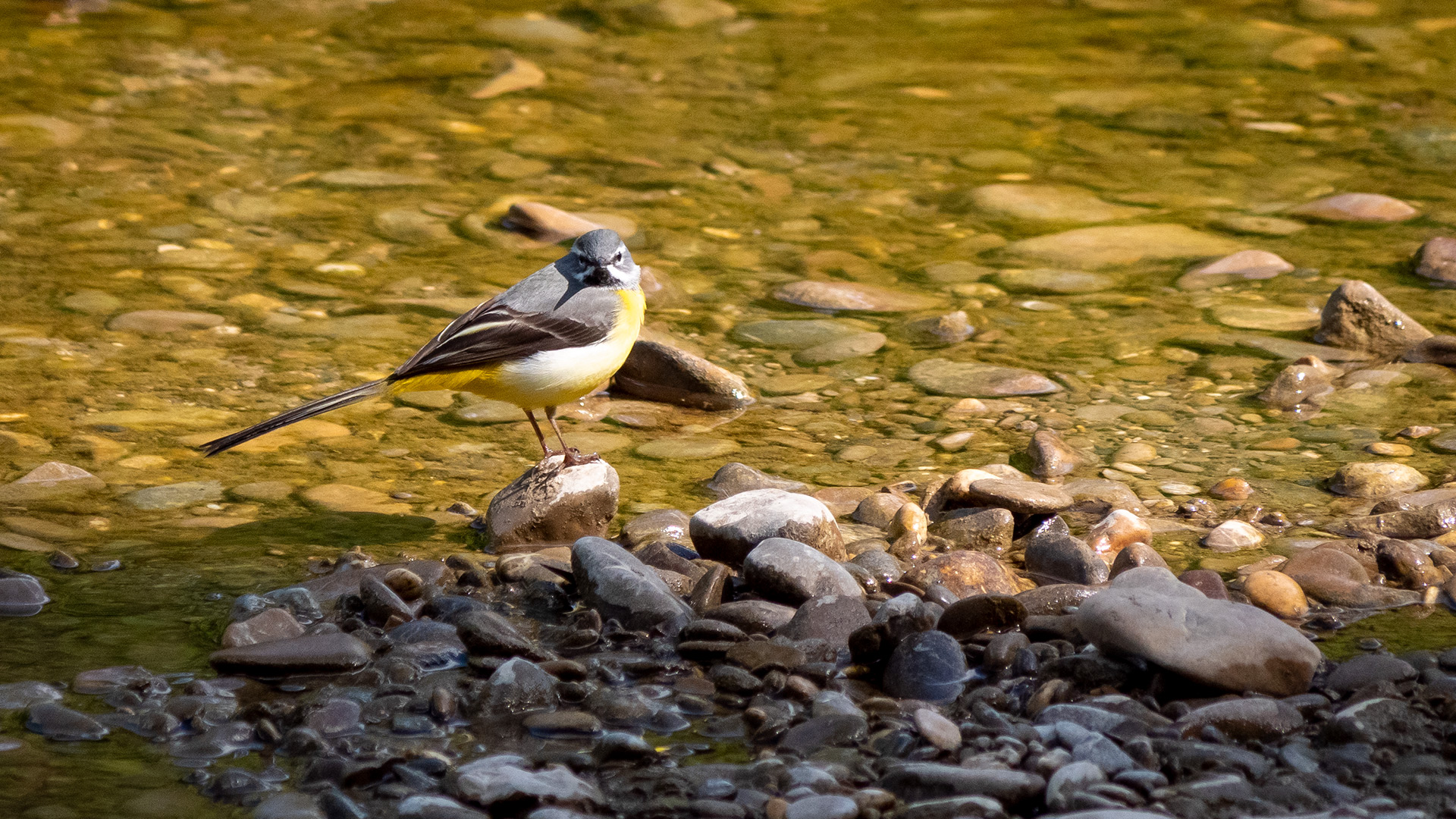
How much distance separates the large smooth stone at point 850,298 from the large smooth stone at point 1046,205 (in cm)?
159

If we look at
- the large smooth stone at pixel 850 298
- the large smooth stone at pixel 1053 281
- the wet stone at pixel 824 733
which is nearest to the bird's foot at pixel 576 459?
the wet stone at pixel 824 733

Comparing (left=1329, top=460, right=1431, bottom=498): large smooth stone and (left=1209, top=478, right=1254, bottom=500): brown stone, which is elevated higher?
(left=1329, top=460, right=1431, bottom=498): large smooth stone

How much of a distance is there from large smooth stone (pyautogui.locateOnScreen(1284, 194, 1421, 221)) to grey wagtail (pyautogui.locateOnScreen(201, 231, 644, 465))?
5.50 meters

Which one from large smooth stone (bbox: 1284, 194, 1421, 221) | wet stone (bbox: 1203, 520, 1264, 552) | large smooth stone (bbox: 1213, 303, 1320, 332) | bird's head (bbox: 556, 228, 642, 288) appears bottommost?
wet stone (bbox: 1203, 520, 1264, 552)

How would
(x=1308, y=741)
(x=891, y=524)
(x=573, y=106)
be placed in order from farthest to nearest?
(x=573, y=106), (x=891, y=524), (x=1308, y=741)

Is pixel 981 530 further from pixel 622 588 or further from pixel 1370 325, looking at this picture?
pixel 1370 325

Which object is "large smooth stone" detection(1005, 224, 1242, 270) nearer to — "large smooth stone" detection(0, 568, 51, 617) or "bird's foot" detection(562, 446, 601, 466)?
"bird's foot" detection(562, 446, 601, 466)

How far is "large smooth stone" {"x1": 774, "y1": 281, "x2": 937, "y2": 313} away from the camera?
843cm

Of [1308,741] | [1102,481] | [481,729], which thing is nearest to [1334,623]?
[1308,741]

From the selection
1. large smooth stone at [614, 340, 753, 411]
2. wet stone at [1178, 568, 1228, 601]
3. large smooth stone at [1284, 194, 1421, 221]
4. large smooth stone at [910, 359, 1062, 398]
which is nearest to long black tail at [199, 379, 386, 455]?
large smooth stone at [614, 340, 753, 411]

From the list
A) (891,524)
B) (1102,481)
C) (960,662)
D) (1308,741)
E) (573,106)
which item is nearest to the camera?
(1308,741)

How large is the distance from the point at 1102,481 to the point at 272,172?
656cm

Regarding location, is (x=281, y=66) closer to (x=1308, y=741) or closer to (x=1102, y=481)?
(x=1102, y=481)

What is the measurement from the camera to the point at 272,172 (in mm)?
10195
